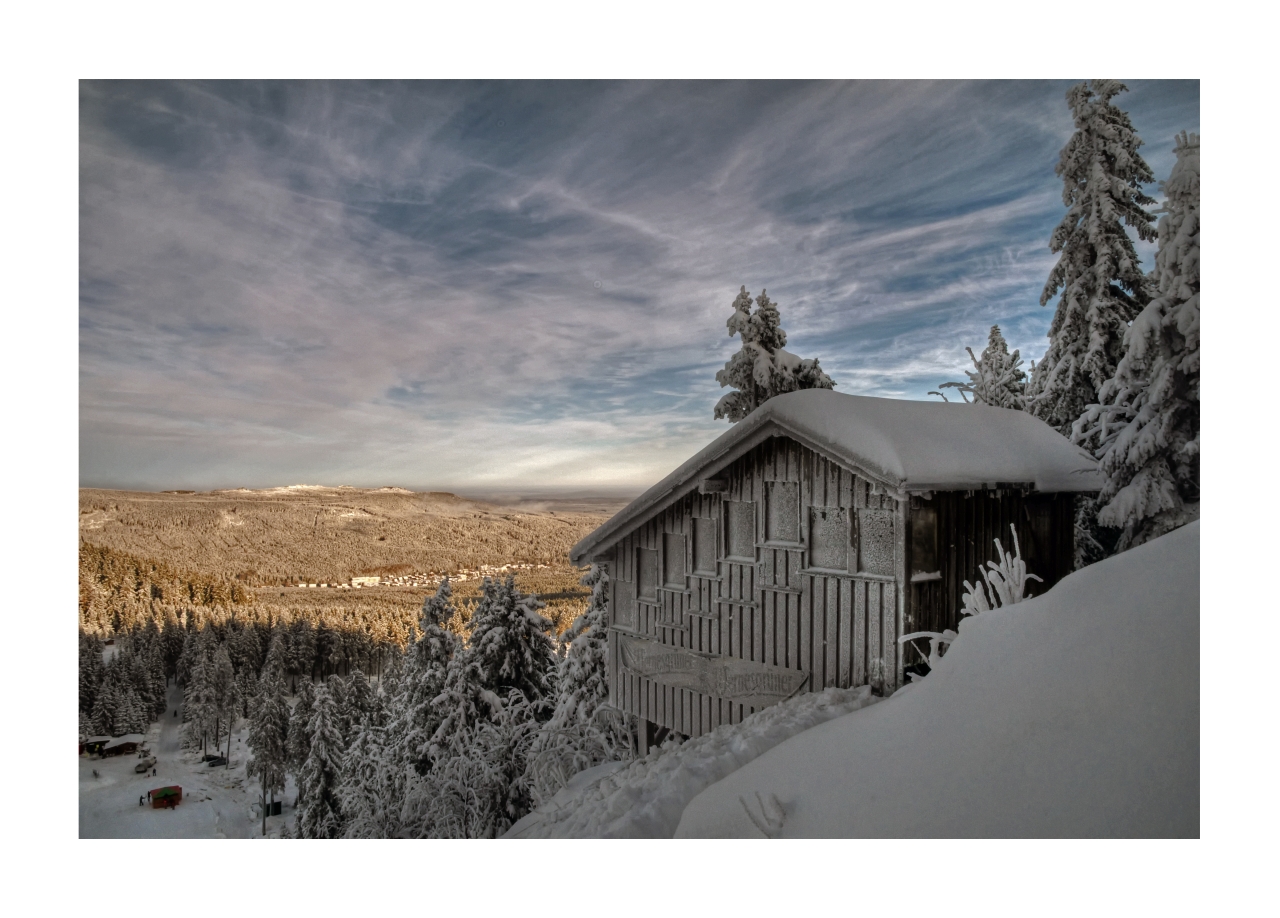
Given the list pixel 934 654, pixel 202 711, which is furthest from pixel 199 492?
pixel 934 654

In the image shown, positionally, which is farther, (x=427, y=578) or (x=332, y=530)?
(x=427, y=578)

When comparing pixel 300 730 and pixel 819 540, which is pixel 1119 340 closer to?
pixel 819 540

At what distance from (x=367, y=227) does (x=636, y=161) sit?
287cm

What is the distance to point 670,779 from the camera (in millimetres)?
4688

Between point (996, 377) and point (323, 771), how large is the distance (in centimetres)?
1034

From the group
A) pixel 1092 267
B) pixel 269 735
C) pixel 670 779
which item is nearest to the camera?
pixel 670 779

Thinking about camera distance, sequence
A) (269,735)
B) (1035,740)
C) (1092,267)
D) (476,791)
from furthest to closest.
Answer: (476,791), (1092,267), (269,735), (1035,740)

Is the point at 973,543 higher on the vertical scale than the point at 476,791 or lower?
higher

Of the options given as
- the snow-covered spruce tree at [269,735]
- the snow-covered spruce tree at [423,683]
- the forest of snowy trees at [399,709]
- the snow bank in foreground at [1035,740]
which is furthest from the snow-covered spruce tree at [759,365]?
the snow-covered spruce tree at [269,735]

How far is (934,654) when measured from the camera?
521cm

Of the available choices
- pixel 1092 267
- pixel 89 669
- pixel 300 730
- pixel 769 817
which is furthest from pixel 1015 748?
pixel 300 730

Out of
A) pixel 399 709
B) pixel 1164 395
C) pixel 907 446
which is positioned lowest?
pixel 399 709

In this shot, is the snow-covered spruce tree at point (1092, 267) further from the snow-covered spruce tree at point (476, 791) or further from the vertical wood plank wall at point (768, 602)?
the snow-covered spruce tree at point (476, 791)

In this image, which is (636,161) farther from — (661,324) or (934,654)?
(934,654)
